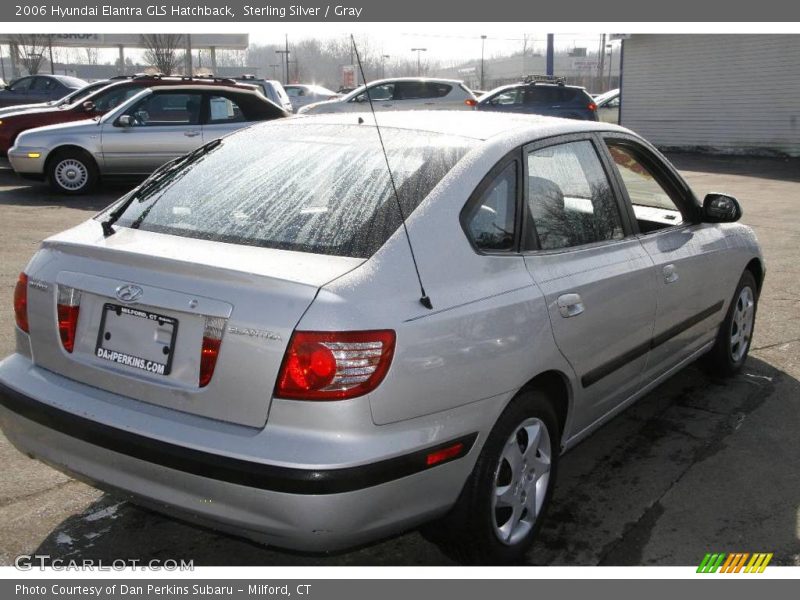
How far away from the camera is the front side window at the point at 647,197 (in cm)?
443

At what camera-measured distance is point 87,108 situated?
14.0m

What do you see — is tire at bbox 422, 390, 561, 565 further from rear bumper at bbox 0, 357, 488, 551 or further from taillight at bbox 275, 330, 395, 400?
taillight at bbox 275, 330, 395, 400

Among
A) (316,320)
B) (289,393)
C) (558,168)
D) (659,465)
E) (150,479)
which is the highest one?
(558,168)

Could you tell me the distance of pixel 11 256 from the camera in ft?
27.4

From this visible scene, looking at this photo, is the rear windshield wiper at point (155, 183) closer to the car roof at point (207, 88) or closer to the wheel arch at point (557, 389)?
the wheel arch at point (557, 389)

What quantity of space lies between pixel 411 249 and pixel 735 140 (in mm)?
23697

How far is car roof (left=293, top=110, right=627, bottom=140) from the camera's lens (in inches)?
136

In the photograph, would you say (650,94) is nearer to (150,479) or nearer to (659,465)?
(659,465)

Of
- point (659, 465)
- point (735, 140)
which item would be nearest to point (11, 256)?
point (659, 465)

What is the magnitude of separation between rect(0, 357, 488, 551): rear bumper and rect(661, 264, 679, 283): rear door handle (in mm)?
1690

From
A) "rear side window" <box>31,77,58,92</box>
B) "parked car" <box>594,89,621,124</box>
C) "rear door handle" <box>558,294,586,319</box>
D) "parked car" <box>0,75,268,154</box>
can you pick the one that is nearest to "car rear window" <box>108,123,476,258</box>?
"rear door handle" <box>558,294,586,319</box>

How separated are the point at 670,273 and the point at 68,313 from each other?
2712 mm

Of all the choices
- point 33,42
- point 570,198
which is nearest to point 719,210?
point 570,198

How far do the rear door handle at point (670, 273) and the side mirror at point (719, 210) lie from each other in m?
0.61
